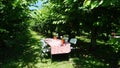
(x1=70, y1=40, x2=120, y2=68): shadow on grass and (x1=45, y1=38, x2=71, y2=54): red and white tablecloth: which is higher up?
(x1=45, y1=38, x2=71, y2=54): red and white tablecloth

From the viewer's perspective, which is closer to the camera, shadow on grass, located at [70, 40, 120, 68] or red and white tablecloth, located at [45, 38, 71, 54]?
shadow on grass, located at [70, 40, 120, 68]

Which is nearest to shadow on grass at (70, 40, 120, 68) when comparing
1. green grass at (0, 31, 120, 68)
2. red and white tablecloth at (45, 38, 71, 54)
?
green grass at (0, 31, 120, 68)

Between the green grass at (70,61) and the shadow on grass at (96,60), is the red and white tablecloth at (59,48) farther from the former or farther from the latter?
the shadow on grass at (96,60)

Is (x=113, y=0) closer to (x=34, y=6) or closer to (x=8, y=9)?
(x=8, y=9)

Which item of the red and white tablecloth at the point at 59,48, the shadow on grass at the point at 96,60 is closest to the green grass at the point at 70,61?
the shadow on grass at the point at 96,60

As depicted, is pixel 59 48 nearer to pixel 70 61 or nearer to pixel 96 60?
pixel 70 61

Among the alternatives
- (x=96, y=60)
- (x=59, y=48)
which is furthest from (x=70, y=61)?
(x=96, y=60)

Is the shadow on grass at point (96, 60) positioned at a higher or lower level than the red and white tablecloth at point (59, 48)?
lower

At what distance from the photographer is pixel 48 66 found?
1126cm

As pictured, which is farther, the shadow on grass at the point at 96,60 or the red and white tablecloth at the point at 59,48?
the red and white tablecloth at the point at 59,48

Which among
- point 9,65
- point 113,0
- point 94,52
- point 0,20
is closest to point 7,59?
point 9,65

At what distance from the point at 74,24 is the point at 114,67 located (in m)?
4.43

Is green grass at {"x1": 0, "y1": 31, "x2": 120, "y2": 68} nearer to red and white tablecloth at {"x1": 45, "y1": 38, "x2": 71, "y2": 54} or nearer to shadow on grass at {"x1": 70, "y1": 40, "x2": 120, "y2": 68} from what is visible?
shadow on grass at {"x1": 70, "y1": 40, "x2": 120, "y2": 68}

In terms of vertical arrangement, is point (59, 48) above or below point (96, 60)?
above
